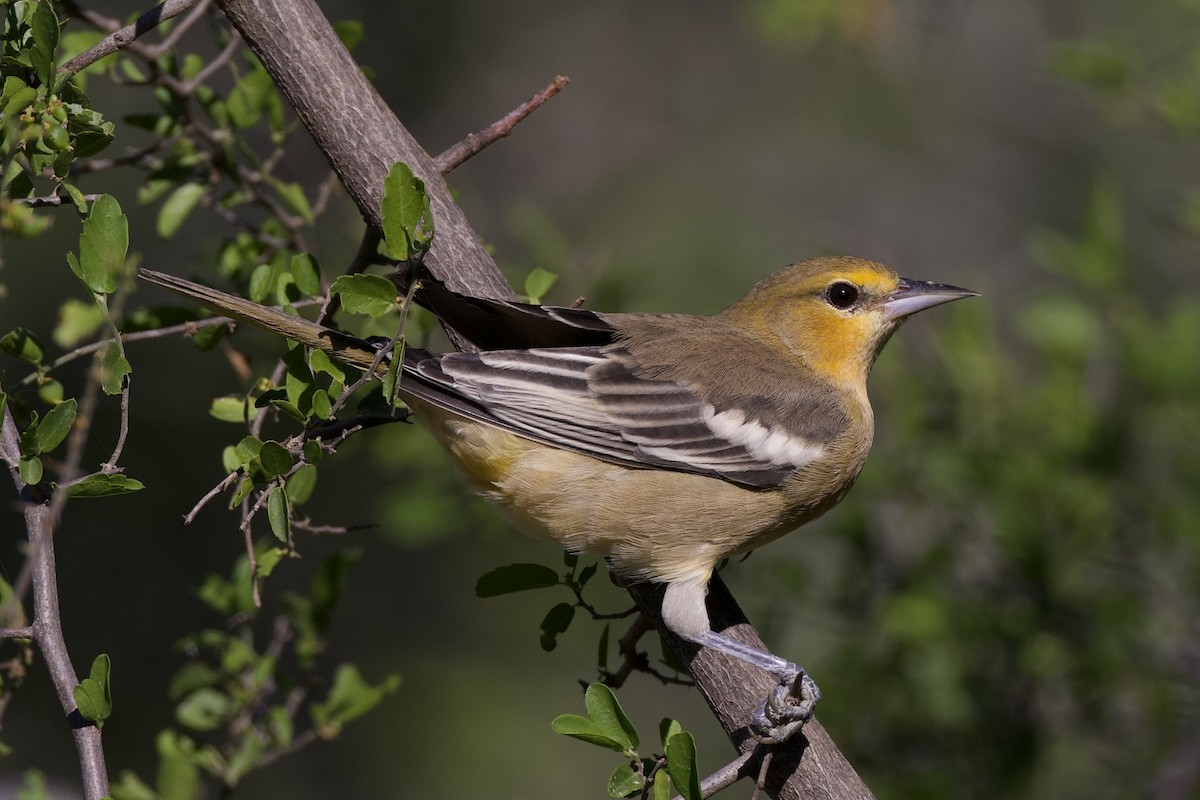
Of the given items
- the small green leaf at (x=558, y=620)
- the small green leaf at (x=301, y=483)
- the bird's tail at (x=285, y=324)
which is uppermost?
the bird's tail at (x=285, y=324)

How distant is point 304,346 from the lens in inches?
104

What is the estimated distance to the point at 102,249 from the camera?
7.91ft

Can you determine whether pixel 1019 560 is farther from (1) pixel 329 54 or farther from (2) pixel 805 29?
(2) pixel 805 29

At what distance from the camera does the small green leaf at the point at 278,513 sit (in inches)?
95.7

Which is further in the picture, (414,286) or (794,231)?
(794,231)

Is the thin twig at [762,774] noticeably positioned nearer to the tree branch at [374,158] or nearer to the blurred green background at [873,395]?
the tree branch at [374,158]

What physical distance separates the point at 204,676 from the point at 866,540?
2.60 m

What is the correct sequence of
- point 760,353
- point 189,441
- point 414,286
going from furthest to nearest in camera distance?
1. point 189,441
2. point 760,353
3. point 414,286

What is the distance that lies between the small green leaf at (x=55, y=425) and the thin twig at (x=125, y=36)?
703 mm

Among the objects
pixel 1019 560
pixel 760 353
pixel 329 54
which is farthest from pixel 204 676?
pixel 1019 560

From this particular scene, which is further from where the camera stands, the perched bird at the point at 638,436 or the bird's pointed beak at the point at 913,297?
the bird's pointed beak at the point at 913,297

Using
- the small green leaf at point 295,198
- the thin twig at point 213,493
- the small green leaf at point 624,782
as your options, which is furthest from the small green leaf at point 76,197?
the small green leaf at point 624,782

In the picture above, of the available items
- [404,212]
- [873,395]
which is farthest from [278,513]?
[873,395]

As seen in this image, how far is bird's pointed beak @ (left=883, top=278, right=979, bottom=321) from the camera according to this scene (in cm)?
410
